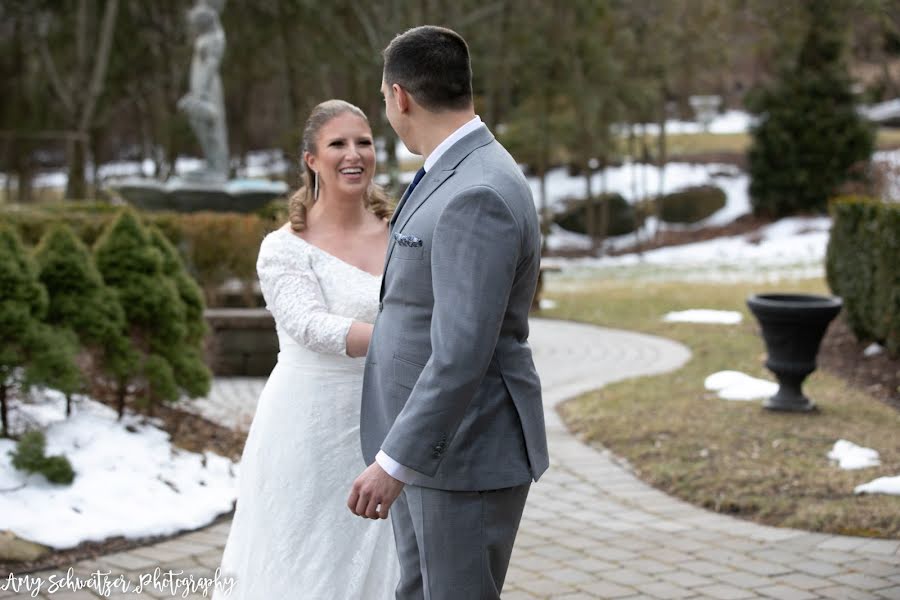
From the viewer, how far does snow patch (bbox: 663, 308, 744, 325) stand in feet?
45.6

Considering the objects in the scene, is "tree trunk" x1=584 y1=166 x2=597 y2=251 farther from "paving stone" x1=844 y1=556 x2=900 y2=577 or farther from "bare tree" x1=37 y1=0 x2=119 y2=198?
"paving stone" x1=844 y1=556 x2=900 y2=577

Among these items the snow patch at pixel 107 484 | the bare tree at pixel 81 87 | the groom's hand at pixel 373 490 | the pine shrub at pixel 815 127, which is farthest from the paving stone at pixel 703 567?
the pine shrub at pixel 815 127

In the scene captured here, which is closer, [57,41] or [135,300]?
[135,300]

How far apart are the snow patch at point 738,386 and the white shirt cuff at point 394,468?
6.30m

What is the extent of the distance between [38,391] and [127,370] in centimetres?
49

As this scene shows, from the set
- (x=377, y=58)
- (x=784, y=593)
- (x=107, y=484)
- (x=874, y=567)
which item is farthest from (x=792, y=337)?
(x=377, y=58)

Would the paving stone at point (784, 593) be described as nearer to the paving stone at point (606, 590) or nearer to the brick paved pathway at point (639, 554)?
the brick paved pathway at point (639, 554)

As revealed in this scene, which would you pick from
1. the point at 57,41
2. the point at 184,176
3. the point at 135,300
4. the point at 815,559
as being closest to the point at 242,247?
the point at 184,176

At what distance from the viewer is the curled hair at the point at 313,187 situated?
3.72 metres

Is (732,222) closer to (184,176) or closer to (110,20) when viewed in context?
(110,20)

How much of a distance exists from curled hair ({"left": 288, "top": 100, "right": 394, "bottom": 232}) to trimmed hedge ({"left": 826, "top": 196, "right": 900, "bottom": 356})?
6987 millimetres

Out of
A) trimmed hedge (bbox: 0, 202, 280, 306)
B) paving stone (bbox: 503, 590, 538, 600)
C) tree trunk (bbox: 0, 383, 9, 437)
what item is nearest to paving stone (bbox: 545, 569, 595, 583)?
paving stone (bbox: 503, 590, 538, 600)

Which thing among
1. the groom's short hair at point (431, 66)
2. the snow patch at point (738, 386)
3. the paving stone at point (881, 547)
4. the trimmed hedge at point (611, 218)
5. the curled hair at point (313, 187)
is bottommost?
the trimmed hedge at point (611, 218)

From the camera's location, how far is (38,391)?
20.4 feet
